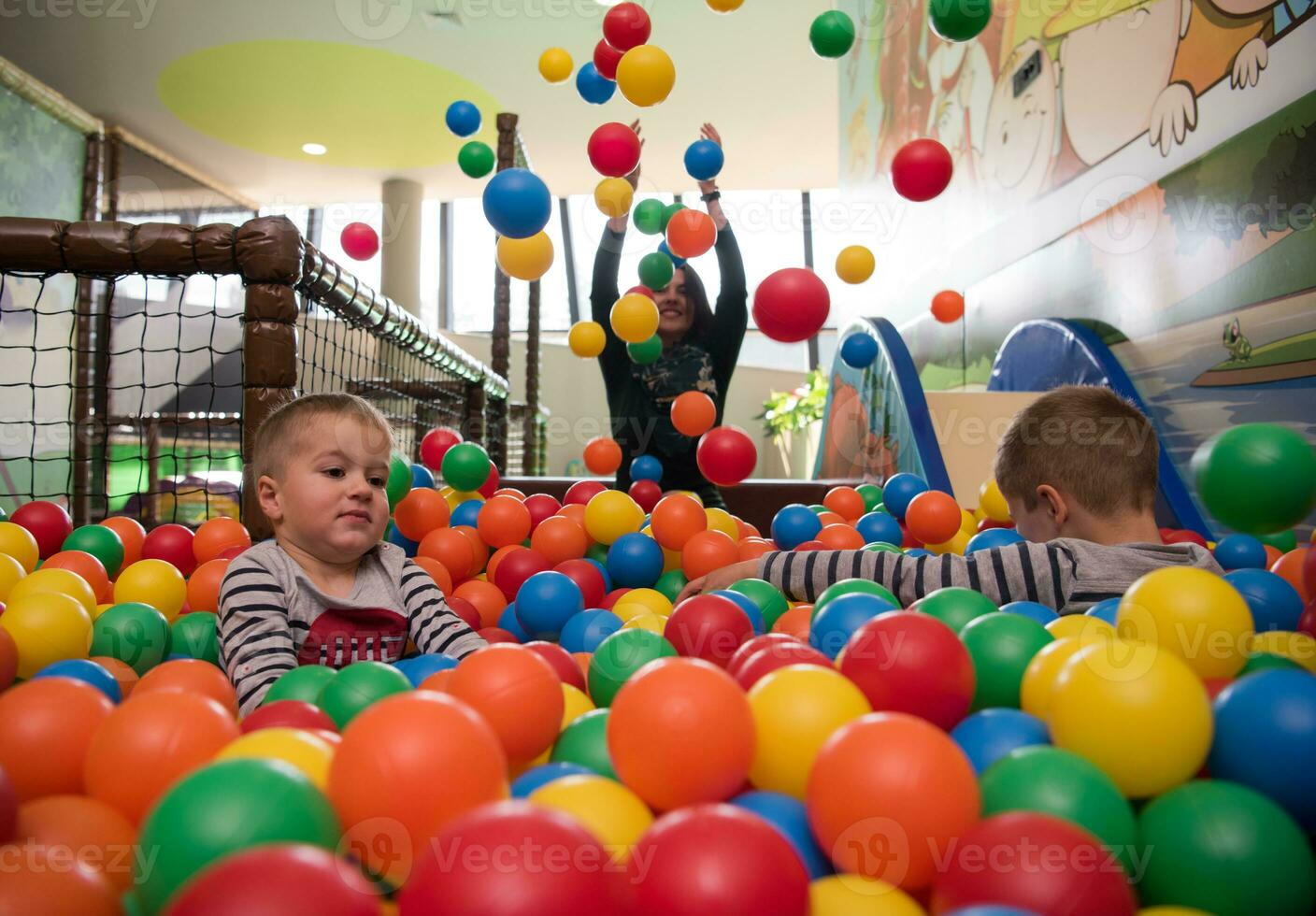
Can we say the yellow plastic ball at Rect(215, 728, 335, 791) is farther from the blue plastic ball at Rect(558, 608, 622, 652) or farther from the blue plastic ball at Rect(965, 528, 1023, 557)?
the blue plastic ball at Rect(965, 528, 1023, 557)

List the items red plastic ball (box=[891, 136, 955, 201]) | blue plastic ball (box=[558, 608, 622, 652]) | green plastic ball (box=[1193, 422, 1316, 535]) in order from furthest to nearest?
1. red plastic ball (box=[891, 136, 955, 201])
2. blue plastic ball (box=[558, 608, 622, 652])
3. green plastic ball (box=[1193, 422, 1316, 535])

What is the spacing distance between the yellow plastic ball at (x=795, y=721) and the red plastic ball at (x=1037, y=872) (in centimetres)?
16

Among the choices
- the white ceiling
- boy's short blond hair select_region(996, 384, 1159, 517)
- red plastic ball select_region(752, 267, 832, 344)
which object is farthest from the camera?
the white ceiling

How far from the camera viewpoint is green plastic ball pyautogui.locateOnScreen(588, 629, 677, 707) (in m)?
0.94

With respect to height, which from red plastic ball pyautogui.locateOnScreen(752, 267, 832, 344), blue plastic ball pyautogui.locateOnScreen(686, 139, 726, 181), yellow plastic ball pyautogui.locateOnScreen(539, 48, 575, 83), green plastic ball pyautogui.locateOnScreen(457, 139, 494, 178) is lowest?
red plastic ball pyautogui.locateOnScreen(752, 267, 832, 344)

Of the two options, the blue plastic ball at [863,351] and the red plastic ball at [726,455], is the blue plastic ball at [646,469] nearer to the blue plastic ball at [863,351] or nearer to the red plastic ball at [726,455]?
the red plastic ball at [726,455]

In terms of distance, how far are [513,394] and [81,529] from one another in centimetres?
703

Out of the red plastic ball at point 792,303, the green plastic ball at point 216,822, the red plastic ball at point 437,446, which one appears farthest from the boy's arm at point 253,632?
the red plastic ball at point 437,446

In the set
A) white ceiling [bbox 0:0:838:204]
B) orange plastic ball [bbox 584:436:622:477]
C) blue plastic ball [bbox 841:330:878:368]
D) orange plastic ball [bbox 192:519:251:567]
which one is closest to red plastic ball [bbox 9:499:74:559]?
orange plastic ball [bbox 192:519:251:567]

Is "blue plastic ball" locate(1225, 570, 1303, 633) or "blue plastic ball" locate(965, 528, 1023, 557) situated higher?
"blue plastic ball" locate(965, 528, 1023, 557)

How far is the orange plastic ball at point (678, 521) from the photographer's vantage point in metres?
1.69

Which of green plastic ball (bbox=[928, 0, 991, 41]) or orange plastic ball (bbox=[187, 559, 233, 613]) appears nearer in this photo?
orange plastic ball (bbox=[187, 559, 233, 613])

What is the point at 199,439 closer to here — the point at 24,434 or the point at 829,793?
the point at 24,434

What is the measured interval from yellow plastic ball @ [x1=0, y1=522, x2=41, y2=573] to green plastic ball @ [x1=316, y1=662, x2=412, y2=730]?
1.04m
